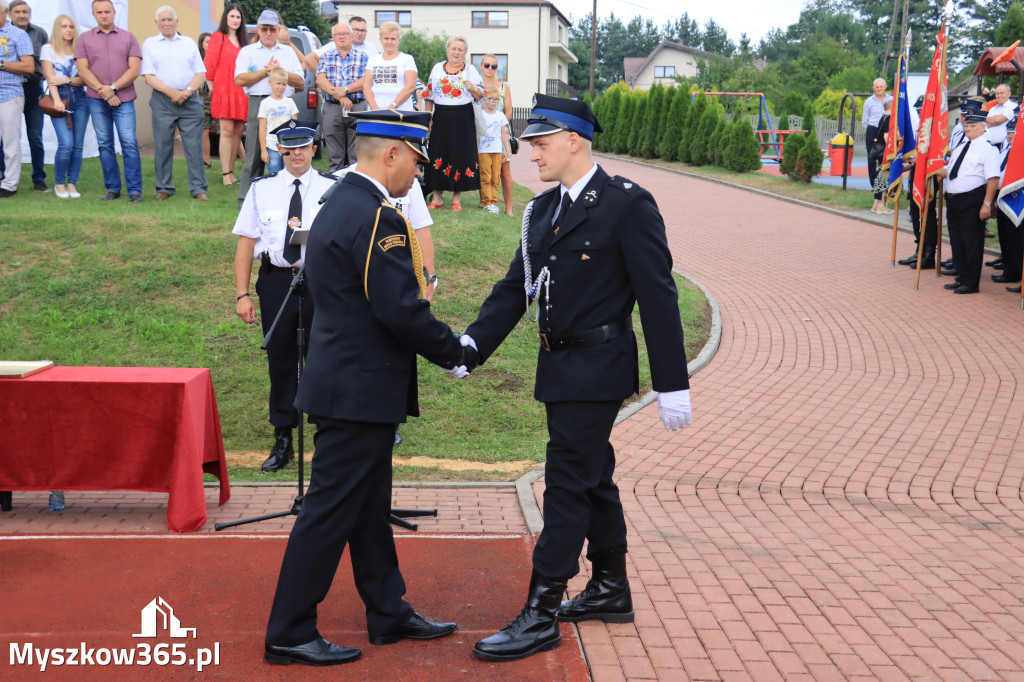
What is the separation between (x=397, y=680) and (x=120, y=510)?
2.96 m

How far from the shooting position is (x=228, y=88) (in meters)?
13.1

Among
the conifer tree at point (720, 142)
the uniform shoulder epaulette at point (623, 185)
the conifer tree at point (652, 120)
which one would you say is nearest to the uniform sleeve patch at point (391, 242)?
the uniform shoulder epaulette at point (623, 185)

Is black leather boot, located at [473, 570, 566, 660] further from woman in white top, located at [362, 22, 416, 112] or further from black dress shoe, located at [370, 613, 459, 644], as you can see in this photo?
woman in white top, located at [362, 22, 416, 112]

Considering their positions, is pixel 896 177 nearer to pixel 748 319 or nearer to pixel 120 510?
pixel 748 319

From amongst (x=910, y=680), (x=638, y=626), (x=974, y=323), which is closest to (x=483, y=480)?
(x=638, y=626)

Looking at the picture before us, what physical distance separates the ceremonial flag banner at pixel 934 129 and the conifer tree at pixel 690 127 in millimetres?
14659

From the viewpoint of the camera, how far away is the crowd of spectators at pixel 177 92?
1200 centimetres

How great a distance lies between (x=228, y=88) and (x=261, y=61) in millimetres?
984

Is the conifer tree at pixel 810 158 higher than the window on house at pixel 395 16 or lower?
lower

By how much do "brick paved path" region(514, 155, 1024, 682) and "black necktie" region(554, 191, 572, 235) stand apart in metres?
1.83

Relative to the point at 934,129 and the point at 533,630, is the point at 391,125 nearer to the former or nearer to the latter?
the point at 533,630

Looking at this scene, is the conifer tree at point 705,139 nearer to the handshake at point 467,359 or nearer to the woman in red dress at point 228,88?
the woman in red dress at point 228,88

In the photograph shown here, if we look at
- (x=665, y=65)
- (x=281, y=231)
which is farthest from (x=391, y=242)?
(x=665, y=65)

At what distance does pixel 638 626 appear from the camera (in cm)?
468
